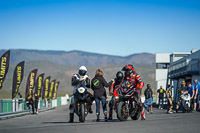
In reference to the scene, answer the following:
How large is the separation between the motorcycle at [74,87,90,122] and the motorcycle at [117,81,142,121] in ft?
3.44

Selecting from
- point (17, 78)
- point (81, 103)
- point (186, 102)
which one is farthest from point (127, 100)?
point (17, 78)

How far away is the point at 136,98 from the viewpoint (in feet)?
42.1

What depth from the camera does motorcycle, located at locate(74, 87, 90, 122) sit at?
41.9ft

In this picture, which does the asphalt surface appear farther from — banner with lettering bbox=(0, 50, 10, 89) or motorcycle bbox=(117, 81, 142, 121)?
banner with lettering bbox=(0, 50, 10, 89)

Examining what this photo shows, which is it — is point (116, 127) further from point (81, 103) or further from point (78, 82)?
point (78, 82)

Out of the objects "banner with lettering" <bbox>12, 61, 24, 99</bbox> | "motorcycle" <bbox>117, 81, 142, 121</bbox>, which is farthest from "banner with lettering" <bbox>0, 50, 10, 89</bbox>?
Result: "motorcycle" <bbox>117, 81, 142, 121</bbox>

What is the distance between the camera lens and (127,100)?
41.7 feet

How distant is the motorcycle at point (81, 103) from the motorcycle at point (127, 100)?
1049 millimetres

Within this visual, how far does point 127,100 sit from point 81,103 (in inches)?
53.5

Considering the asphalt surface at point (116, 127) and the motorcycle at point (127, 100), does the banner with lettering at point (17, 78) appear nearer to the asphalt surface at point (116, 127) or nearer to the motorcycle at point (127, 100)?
the asphalt surface at point (116, 127)

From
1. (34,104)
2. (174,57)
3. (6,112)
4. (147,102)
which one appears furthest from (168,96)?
(174,57)

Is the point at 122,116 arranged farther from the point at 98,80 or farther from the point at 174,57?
the point at 174,57

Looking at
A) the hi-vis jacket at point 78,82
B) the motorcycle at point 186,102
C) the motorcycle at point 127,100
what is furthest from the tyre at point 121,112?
the motorcycle at point 186,102

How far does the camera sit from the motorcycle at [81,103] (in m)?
12.8
